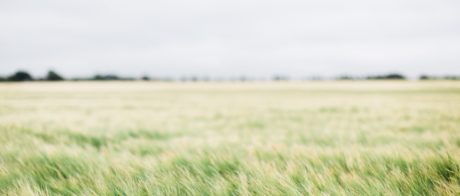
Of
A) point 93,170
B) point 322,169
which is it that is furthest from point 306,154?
point 93,170

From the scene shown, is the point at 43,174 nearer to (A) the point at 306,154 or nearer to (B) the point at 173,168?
(B) the point at 173,168

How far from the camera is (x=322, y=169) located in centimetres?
186

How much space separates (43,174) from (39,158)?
36cm

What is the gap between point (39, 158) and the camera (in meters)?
2.31

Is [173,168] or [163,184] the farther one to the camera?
[173,168]

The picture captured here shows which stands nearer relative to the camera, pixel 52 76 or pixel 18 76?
pixel 18 76

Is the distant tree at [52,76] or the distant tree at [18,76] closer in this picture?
the distant tree at [18,76]

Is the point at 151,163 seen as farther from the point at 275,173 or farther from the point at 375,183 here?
the point at 375,183

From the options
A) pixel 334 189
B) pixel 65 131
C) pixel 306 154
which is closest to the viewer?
pixel 334 189

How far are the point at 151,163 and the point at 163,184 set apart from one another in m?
0.45

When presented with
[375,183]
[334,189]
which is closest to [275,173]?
[334,189]

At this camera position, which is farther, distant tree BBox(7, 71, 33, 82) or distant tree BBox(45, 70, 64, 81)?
distant tree BBox(45, 70, 64, 81)

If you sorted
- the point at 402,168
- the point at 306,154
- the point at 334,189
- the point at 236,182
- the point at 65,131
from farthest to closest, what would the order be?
the point at 65,131
the point at 306,154
the point at 402,168
the point at 236,182
the point at 334,189

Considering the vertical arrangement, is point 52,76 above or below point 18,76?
below
